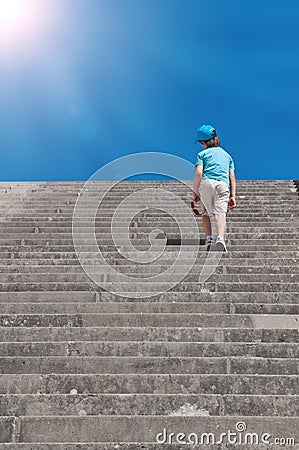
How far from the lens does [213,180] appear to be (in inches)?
227

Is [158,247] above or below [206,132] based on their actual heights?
below

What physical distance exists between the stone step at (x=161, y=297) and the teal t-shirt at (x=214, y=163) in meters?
1.57

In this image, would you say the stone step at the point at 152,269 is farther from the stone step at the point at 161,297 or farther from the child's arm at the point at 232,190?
the child's arm at the point at 232,190

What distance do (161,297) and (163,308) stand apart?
0.24 meters

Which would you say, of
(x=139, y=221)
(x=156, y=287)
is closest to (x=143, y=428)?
(x=156, y=287)

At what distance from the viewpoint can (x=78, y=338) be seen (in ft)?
12.6

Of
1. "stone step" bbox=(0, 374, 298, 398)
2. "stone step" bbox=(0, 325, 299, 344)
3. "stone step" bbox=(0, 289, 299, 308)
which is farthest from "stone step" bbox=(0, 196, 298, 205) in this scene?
"stone step" bbox=(0, 374, 298, 398)

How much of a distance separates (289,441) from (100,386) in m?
1.09

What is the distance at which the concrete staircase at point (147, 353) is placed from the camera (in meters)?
2.81

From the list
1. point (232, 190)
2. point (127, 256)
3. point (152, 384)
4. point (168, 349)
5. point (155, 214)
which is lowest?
point (152, 384)

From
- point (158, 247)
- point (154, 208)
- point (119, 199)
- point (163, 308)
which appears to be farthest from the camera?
point (119, 199)

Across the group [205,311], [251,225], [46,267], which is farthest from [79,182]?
[205,311]

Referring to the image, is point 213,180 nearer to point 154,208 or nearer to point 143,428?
point 154,208

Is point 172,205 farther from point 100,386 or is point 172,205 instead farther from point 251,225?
point 100,386
